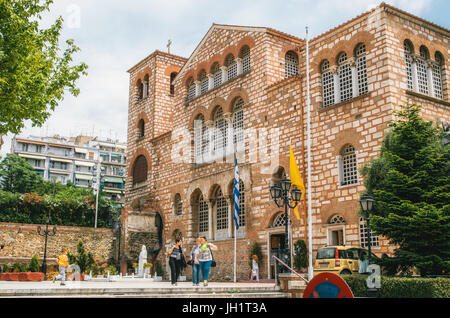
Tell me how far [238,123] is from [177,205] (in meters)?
7.43

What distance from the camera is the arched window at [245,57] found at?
24.8 meters

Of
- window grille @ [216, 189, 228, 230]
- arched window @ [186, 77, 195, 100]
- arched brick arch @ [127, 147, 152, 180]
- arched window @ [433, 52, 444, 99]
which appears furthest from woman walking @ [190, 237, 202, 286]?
arched brick arch @ [127, 147, 152, 180]

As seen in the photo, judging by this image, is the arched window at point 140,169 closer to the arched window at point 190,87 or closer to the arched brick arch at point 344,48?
the arched window at point 190,87

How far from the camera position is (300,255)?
1888 centimetres

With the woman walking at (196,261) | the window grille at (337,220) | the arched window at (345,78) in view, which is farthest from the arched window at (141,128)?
the woman walking at (196,261)

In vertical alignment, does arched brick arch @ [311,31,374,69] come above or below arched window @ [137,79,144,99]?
below

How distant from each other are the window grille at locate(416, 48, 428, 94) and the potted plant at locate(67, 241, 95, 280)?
2113cm

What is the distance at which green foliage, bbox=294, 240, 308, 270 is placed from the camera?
61.4 ft

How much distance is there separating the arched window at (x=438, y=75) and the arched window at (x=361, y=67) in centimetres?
341

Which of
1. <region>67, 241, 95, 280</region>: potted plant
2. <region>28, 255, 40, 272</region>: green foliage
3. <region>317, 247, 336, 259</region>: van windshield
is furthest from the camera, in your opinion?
<region>67, 241, 95, 280</region>: potted plant

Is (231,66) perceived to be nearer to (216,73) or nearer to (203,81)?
(216,73)

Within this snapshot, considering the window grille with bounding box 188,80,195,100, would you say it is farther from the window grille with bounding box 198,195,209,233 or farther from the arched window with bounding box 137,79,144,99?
the arched window with bounding box 137,79,144,99

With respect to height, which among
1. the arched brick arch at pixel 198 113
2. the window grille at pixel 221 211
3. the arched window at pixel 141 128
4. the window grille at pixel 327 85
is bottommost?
the window grille at pixel 221 211

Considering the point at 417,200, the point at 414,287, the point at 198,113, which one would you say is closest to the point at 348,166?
the point at 417,200
